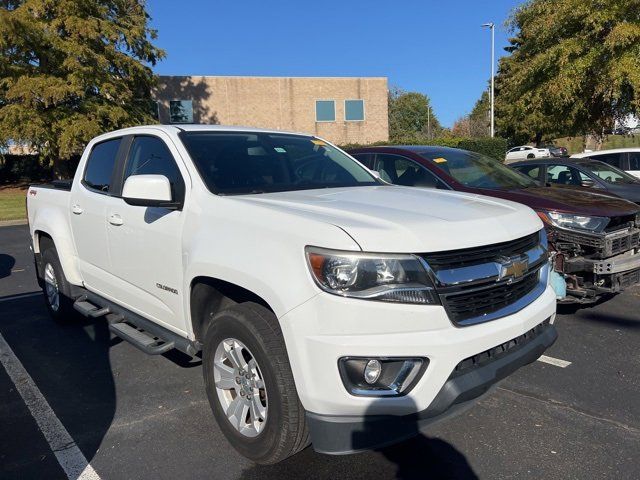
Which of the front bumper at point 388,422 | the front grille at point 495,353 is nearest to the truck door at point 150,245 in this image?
the front bumper at point 388,422

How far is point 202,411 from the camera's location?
3656 mm

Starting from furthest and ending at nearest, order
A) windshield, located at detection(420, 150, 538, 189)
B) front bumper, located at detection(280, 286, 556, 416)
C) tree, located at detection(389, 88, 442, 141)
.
A: 1. tree, located at detection(389, 88, 442, 141)
2. windshield, located at detection(420, 150, 538, 189)
3. front bumper, located at detection(280, 286, 556, 416)

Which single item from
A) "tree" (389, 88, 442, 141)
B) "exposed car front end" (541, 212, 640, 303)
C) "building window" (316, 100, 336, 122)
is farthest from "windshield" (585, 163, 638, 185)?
"tree" (389, 88, 442, 141)

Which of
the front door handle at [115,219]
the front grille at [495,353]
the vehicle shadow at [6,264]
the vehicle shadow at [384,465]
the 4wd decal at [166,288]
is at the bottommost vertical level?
the vehicle shadow at [384,465]

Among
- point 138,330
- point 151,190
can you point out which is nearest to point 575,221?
point 151,190

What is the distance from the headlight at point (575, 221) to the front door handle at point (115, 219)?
3.79 m

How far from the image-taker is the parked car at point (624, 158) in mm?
11539

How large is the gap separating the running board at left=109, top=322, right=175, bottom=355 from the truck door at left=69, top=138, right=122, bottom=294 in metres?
0.46

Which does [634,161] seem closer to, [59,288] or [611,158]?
[611,158]

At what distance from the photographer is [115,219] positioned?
3.98m

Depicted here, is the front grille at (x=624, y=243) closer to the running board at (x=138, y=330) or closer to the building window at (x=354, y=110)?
the running board at (x=138, y=330)

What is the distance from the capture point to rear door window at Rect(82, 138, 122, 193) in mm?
4477

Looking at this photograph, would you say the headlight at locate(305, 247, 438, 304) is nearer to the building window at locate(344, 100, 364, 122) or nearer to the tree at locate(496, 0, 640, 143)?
the tree at locate(496, 0, 640, 143)

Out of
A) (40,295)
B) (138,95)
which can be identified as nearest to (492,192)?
(40,295)
